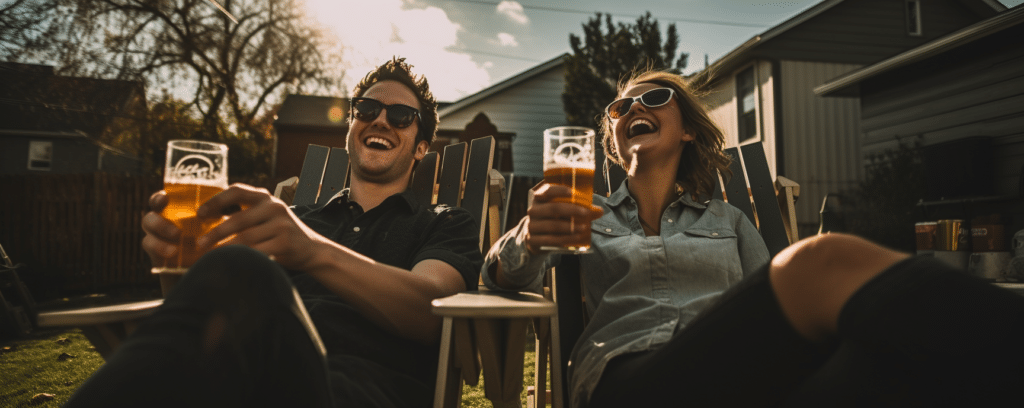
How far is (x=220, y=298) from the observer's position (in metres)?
1.02

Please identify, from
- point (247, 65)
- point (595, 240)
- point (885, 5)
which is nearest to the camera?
point (595, 240)

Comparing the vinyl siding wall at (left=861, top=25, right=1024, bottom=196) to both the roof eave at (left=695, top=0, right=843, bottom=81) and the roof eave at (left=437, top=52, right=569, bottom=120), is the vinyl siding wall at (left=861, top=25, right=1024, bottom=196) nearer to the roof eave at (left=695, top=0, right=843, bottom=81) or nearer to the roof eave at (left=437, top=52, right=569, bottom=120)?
the roof eave at (left=695, top=0, right=843, bottom=81)

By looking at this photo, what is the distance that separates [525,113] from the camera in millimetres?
17641

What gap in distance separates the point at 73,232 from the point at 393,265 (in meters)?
8.44

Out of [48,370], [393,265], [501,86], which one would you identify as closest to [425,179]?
[393,265]

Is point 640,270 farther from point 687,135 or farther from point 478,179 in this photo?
point 478,179

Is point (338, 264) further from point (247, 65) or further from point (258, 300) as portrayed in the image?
point (247, 65)

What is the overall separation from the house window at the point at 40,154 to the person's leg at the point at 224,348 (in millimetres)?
24520

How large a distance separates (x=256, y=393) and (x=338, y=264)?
489 mm

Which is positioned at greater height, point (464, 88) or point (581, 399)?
point (464, 88)

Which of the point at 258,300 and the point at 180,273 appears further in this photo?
the point at 180,273

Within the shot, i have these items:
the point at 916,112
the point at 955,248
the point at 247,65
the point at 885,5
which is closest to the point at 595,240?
the point at 955,248

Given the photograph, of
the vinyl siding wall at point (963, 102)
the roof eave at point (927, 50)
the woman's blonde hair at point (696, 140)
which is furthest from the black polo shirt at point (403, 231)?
the roof eave at point (927, 50)

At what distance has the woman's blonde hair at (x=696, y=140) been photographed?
2232 millimetres
